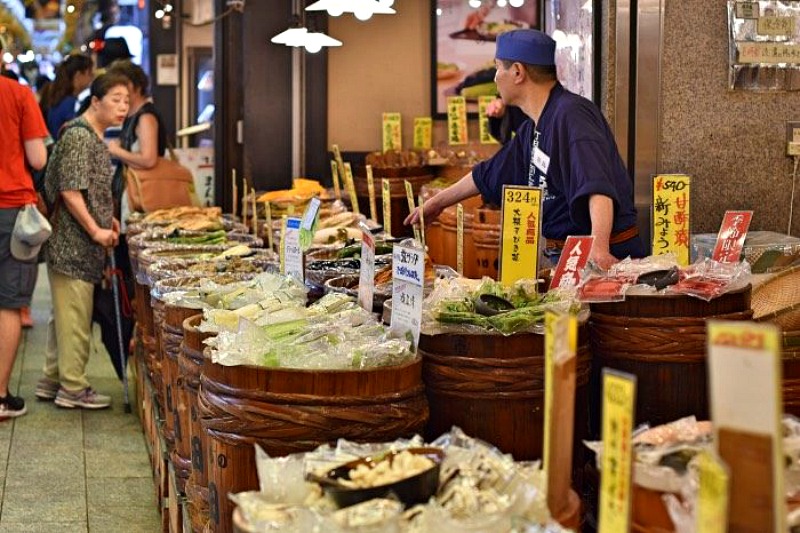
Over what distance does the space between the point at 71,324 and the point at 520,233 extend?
4.58 m

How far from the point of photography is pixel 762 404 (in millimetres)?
1845

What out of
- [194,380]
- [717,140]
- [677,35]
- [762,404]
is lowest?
[194,380]

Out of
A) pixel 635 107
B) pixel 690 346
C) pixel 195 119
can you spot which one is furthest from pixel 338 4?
pixel 195 119

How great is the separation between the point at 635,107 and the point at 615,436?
3809mm

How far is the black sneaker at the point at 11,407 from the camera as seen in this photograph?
7911mm

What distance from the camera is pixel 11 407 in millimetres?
7965

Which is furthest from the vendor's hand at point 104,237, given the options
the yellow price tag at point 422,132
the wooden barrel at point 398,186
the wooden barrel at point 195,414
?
the wooden barrel at point 195,414

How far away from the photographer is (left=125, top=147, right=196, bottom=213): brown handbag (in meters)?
8.81

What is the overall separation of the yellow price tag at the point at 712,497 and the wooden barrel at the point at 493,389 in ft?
4.48

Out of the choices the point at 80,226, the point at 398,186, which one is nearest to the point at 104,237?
the point at 80,226

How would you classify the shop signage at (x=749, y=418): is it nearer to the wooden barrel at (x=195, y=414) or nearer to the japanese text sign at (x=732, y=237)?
the wooden barrel at (x=195, y=414)

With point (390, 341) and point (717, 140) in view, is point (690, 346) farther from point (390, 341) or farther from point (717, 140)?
point (717, 140)

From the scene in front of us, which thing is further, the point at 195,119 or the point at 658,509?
the point at 195,119

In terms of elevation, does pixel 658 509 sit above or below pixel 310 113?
below
